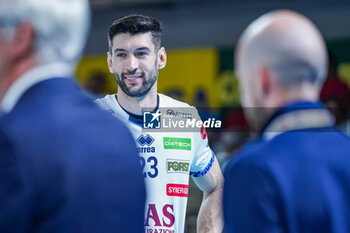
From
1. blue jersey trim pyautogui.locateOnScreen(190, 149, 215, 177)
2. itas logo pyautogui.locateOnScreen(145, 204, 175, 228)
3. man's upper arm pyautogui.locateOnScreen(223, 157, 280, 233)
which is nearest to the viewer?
man's upper arm pyautogui.locateOnScreen(223, 157, 280, 233)

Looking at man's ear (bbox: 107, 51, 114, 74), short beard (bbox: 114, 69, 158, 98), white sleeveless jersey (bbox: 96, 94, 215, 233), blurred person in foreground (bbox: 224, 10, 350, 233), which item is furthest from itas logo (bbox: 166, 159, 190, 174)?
blurred person in foreground (bbox: 224, 10, 350, 233)

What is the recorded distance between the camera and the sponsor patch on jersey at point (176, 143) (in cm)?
176

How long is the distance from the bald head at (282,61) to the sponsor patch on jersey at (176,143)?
52cm

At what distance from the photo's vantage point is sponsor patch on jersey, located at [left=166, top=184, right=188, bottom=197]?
1.72 metres

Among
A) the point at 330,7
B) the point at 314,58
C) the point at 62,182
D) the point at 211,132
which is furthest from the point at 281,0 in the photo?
the point at 62,182

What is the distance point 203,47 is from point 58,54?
3558mm

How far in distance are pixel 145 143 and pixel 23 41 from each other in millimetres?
746

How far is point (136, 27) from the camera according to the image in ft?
5.67

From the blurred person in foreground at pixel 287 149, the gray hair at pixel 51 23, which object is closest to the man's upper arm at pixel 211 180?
the blurred person in foreground at pixel 287 149

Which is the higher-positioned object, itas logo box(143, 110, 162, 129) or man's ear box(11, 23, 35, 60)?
itas logo box(143, 110, 162, 129)

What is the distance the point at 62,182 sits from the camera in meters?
1.00

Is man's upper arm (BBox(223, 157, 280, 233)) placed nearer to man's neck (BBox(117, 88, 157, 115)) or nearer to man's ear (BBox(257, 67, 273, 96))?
man's ear (BBox(257, 67, 273, 96))

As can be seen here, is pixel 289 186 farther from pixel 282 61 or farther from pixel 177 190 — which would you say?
pixel 177 190

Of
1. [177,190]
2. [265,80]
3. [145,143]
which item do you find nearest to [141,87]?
[145,143]
